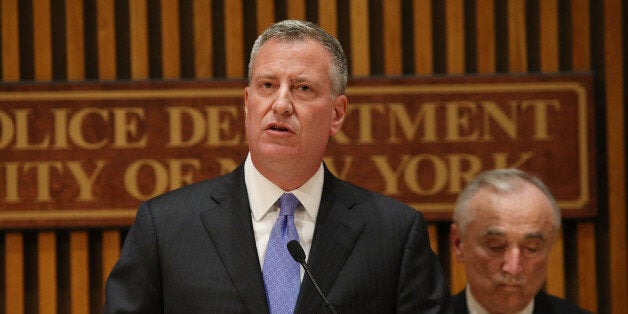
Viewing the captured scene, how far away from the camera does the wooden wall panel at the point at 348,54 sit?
3.22 meters

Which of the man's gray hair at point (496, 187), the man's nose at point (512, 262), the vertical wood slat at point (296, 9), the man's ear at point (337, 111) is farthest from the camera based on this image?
the vertical wood slat at point (296, 9)

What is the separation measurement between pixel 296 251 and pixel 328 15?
1795 mm

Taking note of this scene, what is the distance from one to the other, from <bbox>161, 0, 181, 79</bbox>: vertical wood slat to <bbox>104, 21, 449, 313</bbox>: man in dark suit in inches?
55.5

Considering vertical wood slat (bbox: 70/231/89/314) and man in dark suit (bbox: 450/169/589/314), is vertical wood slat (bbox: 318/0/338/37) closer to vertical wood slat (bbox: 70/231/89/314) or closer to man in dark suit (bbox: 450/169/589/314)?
man in dark suit (bbox: 450/169/589/314)

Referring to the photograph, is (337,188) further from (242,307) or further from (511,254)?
(511,254)

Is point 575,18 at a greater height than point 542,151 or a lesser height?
greater

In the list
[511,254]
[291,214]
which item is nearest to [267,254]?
[291,214]

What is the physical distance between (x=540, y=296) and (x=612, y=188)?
99 centimetres

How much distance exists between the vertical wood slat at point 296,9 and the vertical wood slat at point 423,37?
44 centimetres

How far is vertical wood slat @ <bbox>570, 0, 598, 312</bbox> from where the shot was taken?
10.9 feet

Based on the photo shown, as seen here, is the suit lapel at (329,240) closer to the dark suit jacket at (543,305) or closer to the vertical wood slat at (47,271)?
the dark suit jacket at (543,305)

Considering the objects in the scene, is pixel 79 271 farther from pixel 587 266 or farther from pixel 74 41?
pixel 587 266

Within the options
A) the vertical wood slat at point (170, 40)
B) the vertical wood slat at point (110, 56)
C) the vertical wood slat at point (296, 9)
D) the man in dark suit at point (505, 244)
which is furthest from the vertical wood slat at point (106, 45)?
the man in dark suit at point (505, 244)

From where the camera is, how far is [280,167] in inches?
71.5
